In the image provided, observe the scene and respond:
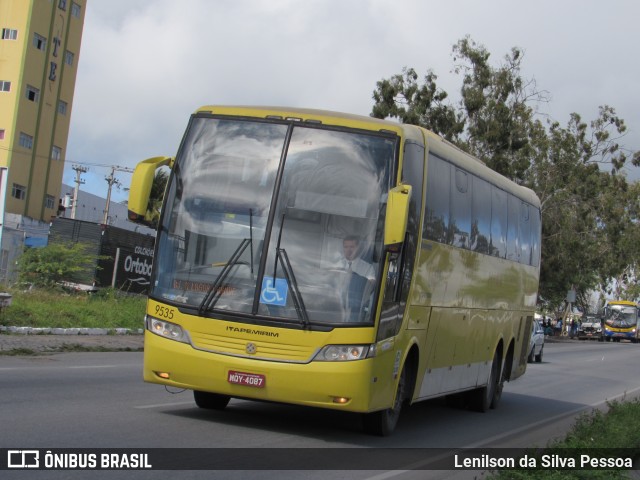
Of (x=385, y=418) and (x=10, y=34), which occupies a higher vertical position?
(x=10, y=34)

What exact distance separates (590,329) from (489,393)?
76.4 meters

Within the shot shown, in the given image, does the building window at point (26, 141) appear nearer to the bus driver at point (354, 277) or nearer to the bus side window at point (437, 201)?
the bus side window at point (437, 201)

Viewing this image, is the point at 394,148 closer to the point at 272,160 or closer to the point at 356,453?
the point at 272,160

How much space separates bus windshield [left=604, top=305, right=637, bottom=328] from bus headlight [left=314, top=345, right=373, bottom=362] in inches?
3176

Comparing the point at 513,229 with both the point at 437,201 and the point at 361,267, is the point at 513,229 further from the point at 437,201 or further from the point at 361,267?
the point at 361,267

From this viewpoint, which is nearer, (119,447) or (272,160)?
(119,447)

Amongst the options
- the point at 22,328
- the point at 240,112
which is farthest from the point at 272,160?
the point at 22,328

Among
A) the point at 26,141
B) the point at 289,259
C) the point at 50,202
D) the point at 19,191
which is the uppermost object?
the point at 26,141

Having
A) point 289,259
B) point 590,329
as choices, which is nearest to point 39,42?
point 289,259

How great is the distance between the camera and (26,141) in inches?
2239

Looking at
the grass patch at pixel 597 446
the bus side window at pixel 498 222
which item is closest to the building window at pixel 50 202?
the bus side window at pixel 498 222

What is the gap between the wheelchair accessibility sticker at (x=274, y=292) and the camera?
966 centimetres

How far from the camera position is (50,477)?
22.5 ft

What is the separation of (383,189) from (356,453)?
2673mm
